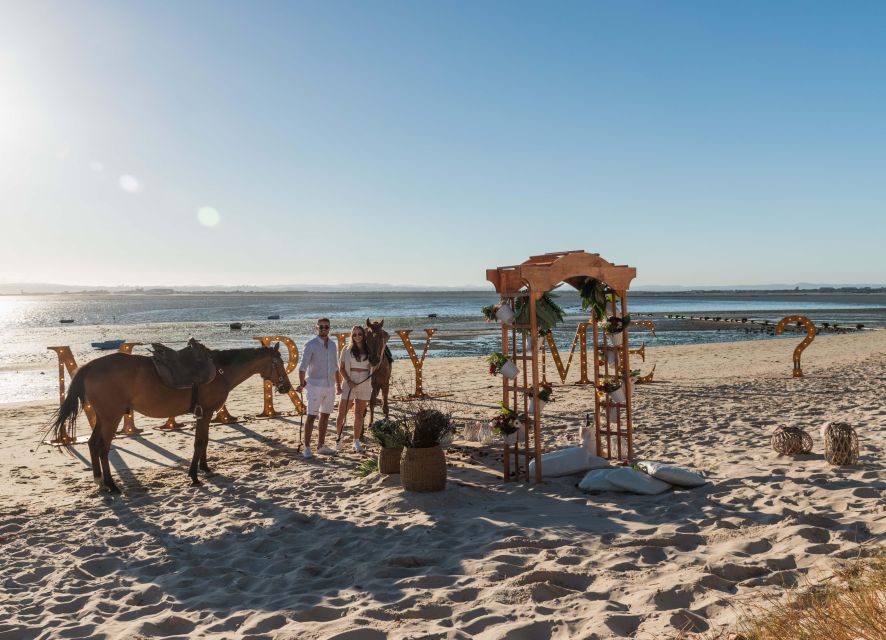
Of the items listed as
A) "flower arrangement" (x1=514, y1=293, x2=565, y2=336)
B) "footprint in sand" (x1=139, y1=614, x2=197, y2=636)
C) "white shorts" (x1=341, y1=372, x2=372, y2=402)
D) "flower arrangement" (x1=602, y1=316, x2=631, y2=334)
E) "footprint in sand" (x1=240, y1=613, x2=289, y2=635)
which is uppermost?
"flower arrangement" (x1=514, y1=293, x2=565, y2=336)

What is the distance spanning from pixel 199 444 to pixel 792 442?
758 cm

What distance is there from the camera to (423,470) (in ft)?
22.6

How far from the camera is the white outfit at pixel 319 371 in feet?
29.3

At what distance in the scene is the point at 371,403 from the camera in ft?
38.9

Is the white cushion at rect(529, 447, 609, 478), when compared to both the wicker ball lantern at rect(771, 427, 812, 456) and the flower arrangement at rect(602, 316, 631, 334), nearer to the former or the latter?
the flower arrangement at rect(602, 316, 631, 334)

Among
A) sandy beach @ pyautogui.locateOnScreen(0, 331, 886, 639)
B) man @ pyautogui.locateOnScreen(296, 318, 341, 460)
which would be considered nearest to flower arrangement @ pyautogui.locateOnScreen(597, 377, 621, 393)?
sandy beach @ pyautogui.locateOnScreen(0, 331, 886, 639)

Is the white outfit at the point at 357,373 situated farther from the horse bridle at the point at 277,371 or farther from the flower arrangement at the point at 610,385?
the flower arrangement at the point at 610,385

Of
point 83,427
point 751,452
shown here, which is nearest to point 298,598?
point 751,452

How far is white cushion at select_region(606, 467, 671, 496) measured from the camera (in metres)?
6.69

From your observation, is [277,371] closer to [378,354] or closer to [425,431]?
[378,354]

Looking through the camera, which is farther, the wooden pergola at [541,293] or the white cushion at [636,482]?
the wooden pergola at [541,293]

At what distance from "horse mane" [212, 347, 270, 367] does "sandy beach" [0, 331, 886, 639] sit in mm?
1495

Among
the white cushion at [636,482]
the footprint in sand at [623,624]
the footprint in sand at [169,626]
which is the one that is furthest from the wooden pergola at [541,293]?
the footprint in sand at [169,626]

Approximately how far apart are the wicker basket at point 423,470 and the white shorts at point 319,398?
2365 mm
